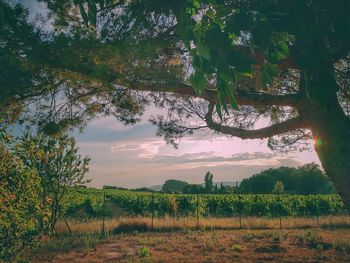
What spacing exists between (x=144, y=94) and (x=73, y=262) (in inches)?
187

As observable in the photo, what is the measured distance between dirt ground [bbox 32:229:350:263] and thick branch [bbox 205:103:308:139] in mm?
3708

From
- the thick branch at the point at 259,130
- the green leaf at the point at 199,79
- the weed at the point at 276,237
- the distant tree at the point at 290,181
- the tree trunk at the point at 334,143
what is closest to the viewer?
the green leaf at the point at 199,79

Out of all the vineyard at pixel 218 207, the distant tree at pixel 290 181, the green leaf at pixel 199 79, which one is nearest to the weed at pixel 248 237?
the vineyard at pixel 218 207

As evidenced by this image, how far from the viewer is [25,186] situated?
5340 millimetres

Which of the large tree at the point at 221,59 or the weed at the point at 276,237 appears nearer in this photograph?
the large tree at the point at 221,59

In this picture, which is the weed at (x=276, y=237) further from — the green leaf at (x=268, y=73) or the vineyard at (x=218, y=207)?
the green leaf at (x=268, y=73)

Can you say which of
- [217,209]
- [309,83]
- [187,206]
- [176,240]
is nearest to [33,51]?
[309,83]

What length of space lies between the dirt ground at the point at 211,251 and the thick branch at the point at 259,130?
3.71 metres

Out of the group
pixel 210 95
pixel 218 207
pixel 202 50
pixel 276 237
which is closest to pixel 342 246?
pixel 276 237

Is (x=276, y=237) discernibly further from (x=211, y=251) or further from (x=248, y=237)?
(x=211, y=251)

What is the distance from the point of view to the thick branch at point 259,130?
235 inches

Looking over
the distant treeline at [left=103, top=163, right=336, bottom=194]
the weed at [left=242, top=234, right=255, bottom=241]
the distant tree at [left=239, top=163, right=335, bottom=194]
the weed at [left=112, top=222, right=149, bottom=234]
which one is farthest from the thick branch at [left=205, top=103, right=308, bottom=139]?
the distant tree at [left=239, top=163, right=335, bottom=194]

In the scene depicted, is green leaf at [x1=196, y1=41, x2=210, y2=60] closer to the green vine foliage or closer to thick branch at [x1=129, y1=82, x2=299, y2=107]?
thick branch at [x1=129, y1=82, x2=299, y2=107]

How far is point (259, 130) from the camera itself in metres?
6.56
